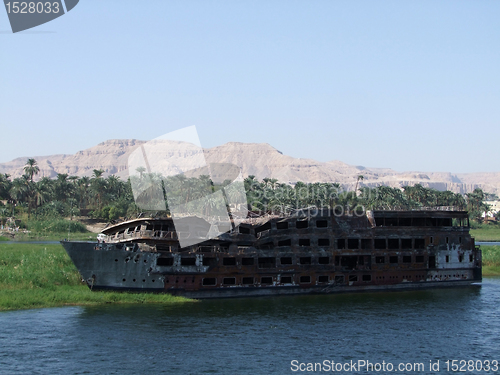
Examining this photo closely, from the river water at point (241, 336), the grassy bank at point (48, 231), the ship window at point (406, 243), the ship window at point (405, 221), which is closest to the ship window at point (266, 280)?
the river water at point (241, 336)

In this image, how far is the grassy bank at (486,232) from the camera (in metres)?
110

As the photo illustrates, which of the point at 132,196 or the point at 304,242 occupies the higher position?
the point at 132,196

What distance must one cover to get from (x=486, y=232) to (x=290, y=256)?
9264cm

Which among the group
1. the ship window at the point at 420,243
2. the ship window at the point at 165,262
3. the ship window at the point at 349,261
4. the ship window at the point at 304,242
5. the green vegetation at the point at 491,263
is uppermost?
the ship window at the point at 304,242

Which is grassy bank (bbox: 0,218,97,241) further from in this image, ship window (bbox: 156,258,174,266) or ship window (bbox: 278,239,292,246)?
ship window (bbox: 278,239,292,246)

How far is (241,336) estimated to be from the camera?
3150 cm

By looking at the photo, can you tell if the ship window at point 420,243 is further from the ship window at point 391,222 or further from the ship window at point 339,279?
the ship window at point 339,279

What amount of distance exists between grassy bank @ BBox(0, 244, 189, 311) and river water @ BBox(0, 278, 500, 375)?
136cm

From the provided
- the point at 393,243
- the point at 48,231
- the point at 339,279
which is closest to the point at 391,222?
the point at 393,243

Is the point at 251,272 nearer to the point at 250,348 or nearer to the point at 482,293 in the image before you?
the point at 250,348

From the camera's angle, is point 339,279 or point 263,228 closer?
point 263,228

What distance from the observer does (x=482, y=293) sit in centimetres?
4741

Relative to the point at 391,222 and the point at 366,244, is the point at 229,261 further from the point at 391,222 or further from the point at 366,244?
the point at 391,222

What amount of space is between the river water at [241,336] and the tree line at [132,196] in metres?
47.4
